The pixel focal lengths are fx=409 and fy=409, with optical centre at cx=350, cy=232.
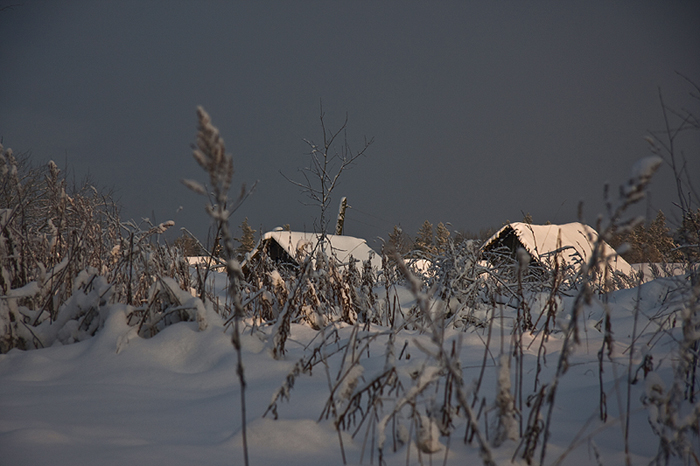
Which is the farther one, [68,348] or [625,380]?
[68,348]

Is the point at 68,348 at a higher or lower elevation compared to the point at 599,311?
lower

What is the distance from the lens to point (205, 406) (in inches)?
62.8

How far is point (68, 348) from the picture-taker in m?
2.24

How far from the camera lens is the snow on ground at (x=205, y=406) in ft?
3.85

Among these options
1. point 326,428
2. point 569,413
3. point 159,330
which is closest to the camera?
point 326,428

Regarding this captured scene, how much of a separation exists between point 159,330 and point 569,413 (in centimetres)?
222

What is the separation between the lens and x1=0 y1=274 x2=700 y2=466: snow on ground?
1173mm

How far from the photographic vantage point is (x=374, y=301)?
12.5ft

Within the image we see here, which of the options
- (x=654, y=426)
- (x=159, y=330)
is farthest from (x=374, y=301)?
(x=654, y=426)

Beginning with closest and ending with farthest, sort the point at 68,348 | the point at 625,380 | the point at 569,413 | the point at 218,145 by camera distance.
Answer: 1. the point at 218,145
2. the point at 569,413
3. the point at 625,380
4. the point at 68,348

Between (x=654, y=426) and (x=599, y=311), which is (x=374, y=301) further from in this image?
(x=654, y=426)

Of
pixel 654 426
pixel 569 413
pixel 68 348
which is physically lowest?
pixel 68 348

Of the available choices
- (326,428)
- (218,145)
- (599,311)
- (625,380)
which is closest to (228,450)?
(326,428)

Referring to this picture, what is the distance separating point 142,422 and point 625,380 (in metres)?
2.02
